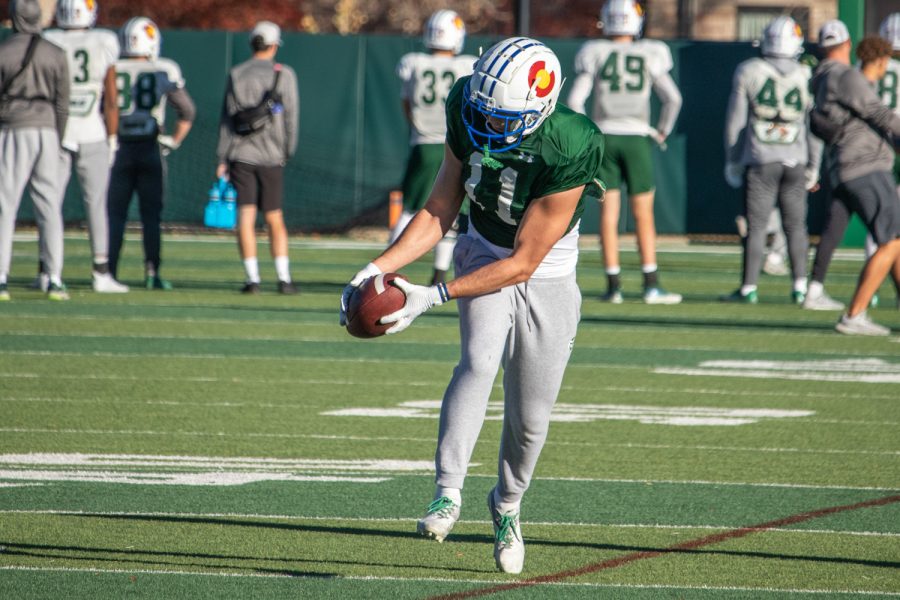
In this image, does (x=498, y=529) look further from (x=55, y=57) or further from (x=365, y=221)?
(x=365, y=221)

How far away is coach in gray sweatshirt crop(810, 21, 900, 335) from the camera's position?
11.0 meters

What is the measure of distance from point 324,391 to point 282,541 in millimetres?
3364

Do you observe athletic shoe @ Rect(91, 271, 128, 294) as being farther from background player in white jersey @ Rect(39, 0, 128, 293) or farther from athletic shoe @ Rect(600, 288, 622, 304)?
athletic shoe @ Rect(600, 288, 622, 304)

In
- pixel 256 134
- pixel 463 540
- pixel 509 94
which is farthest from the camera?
pixel 256 134

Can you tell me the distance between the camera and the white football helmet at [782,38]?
13.2m

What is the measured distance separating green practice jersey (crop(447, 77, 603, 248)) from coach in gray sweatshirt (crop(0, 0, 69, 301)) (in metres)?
7.27

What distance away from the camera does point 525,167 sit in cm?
494

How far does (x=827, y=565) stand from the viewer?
16.9 ft

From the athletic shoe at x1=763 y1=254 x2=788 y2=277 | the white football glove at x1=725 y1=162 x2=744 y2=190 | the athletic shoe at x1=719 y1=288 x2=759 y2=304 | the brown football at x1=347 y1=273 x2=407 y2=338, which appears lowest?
the athletic shoe at x1=763 y1=254 x2=788 y2=277

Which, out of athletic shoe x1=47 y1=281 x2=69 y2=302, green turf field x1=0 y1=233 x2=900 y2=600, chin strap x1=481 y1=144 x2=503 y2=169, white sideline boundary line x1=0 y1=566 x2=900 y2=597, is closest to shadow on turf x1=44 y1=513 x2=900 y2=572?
green turf field x1=0 y1=233 x2=900 y2=600

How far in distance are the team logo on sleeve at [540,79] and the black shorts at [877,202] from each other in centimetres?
654

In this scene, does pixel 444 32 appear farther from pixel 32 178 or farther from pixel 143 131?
pixel 32 178

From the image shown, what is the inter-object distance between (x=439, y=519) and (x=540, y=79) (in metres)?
1.38

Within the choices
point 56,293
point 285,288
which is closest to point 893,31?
point 285,288
